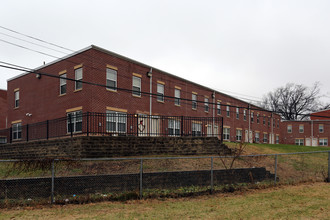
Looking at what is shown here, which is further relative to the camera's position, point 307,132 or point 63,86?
point 307,132

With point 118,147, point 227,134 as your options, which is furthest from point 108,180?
point 227,134

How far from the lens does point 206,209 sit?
8.22 meters

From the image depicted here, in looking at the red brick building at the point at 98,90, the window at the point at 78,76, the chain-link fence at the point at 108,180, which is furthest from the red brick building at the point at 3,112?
the chain-link fence at the point at 108,180

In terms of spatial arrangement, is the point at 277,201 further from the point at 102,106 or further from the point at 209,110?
the point at 209,110

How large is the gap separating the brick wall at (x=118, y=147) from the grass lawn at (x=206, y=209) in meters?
5.39

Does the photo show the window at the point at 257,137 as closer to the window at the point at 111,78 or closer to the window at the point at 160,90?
the window at the point at 160,90

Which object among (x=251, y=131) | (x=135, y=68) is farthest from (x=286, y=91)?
(x=135, y=68)

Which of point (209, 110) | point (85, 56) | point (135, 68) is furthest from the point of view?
point (209, 110)

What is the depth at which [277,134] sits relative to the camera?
53.4 meters

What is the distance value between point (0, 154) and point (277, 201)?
61.9 feet

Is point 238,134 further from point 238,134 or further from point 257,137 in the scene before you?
point 257,137

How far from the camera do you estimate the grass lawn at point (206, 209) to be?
7.45 meters

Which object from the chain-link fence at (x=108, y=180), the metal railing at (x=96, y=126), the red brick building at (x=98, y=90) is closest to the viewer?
the chain-link fence at (x=108, y=180)

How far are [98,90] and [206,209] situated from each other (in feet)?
44.8
